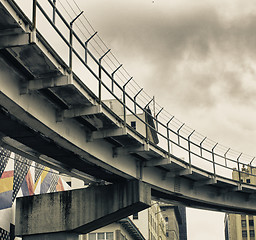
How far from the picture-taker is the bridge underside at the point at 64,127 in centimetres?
1573

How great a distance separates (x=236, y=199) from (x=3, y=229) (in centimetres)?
1396

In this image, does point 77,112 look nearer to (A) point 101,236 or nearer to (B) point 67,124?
(B) point 67,124

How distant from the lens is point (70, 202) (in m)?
25.8

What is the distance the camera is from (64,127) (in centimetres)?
1972

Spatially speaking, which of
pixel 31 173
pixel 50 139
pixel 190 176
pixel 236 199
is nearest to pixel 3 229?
pixel 31 173

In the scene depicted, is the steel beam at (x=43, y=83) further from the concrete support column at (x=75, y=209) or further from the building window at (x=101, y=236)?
the building window at (x=101, y=236)

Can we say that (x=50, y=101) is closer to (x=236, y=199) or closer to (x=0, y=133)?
(x=0, y=133)

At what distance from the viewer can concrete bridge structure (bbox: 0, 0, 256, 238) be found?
15.7m

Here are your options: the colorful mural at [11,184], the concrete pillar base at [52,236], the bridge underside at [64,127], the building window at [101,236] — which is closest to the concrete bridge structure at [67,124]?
the bridge underside at [64,127]

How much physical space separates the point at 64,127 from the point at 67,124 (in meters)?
0.31

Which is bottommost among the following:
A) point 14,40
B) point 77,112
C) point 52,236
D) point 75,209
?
point 52,236

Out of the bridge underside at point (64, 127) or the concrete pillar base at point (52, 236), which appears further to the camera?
the concrete pillar base at point (52, 236)

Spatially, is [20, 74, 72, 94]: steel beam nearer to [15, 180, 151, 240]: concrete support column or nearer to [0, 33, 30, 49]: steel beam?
[0, 33, 30, 49]: steel beam

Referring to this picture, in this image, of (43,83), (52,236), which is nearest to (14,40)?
(43,83)
